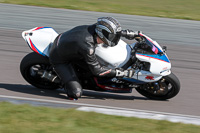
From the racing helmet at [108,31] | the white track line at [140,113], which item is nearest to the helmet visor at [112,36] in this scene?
the racing helmet at [108,31]

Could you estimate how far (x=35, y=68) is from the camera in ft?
22.5

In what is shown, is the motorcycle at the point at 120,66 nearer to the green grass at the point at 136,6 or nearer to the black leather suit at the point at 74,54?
the black leather suit at the point at 74,54

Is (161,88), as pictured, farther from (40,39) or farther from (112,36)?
(40,39)

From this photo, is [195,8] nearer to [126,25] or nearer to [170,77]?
[126,25]

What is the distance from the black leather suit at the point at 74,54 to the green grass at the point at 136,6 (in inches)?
369

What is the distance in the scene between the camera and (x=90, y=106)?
6.28 m

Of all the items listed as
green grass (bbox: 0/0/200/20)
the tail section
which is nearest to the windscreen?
the tail section

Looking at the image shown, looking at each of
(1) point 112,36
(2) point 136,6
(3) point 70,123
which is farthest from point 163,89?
(2) point 136,6

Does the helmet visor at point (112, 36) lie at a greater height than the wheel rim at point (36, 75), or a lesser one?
greater

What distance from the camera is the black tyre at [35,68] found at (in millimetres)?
6660

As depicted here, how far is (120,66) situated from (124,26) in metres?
6.94

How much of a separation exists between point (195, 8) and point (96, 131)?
46.0ft

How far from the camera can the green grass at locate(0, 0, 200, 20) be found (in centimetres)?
1573

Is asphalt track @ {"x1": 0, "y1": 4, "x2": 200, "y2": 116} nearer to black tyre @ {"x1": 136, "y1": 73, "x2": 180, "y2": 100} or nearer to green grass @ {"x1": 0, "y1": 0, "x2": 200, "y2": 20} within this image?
black tyre @ {"x1": 136, "y1": 73, "x2": 180, "y2": 100}
